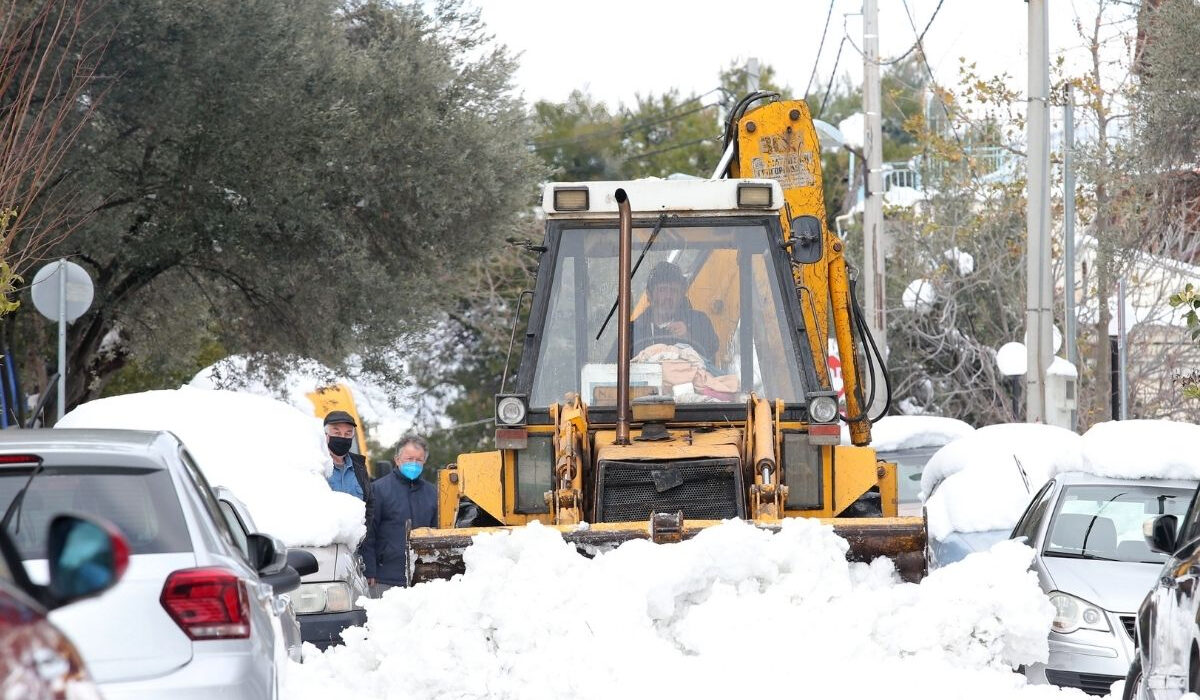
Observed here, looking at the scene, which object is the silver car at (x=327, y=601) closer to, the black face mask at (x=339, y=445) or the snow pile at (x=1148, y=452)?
the black face mask at (x=339, y=445)

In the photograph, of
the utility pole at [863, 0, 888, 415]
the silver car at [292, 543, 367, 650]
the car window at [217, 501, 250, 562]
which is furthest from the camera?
the utility pole at [863, 0, 888, 415]

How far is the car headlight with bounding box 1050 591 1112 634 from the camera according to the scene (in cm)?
913

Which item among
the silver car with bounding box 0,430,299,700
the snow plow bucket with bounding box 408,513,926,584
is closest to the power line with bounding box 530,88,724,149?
the snow plow bucket with bounding box 408,513,926,584

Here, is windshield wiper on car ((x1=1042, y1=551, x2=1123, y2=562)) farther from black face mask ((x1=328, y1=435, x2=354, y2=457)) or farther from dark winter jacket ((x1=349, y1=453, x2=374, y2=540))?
black face mask ((x1=328, y1=435, x2=354, y2=457))

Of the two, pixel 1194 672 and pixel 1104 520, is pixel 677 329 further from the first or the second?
pixel 1194 672

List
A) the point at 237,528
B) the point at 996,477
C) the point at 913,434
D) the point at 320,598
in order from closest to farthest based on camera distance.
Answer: the point at 237,528
the point at 320,598
the point at 996,477
the point at 913,434

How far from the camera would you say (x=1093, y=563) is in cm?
973

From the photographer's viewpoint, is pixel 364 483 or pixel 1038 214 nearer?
pixel 364 483

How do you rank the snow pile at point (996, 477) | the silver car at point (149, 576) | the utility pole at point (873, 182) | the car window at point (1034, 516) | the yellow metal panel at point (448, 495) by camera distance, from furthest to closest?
1. the utility pole at point (873, 182)
2. the snow pile at point (996, 477)
3. the car window at point (1034, 516)
4. the yellow metal panel at point (448, 495)
5. the silver car at point (149, 576)

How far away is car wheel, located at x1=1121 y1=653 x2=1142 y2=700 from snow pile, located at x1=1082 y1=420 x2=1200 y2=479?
10.5 ft

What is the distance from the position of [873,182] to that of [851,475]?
14.6 m

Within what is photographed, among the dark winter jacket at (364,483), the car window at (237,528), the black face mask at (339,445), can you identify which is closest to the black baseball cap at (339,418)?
the black face mask at (339,445)

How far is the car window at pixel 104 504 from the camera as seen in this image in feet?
17.4

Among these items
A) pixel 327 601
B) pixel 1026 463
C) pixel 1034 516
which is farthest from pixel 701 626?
pixel 1026 463
